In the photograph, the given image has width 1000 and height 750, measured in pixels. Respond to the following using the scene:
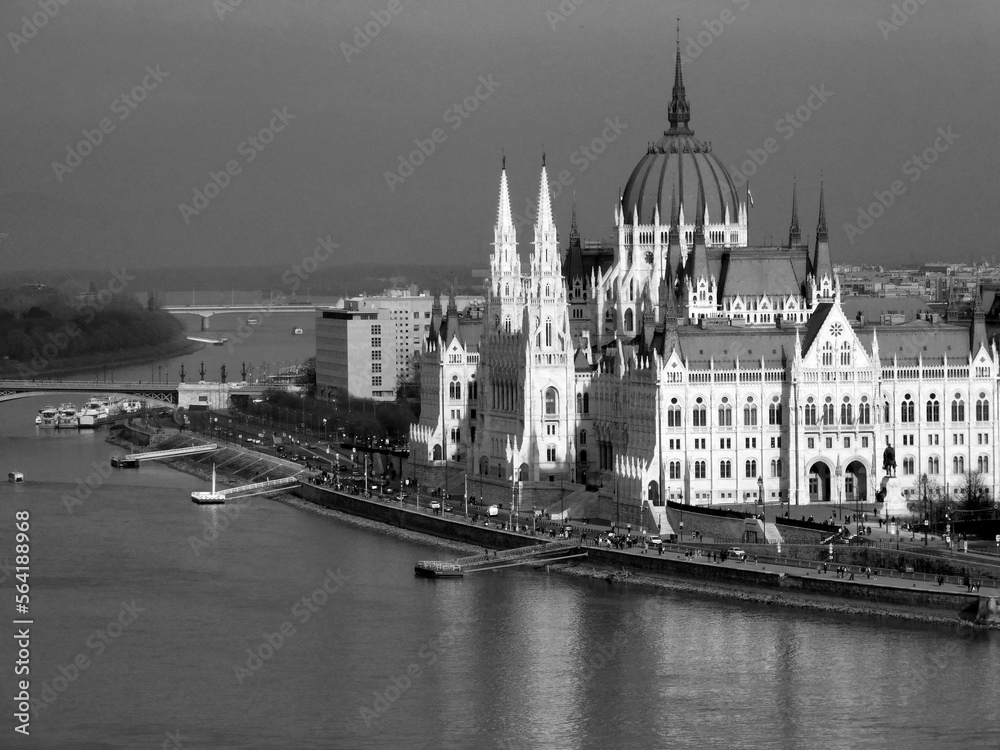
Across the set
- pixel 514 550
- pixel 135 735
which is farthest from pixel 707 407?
pixel 135 735

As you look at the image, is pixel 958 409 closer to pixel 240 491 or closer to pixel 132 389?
pixel 240 491

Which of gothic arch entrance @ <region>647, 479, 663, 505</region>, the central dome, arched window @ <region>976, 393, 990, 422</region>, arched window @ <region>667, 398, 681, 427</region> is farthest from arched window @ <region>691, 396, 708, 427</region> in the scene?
the central dome

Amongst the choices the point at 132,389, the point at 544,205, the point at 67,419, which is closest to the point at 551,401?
the point at 544,205

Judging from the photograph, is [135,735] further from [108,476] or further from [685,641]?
[108,476]

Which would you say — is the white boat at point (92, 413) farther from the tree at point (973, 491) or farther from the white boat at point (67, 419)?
the tree at point (973, 491)

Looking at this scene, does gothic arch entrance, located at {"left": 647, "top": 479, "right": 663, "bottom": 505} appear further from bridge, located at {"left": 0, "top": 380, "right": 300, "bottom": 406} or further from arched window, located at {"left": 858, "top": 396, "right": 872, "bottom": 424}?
bridge, located at {"left": 0, "top": 380, "right": 300, "bottom": 406}
